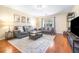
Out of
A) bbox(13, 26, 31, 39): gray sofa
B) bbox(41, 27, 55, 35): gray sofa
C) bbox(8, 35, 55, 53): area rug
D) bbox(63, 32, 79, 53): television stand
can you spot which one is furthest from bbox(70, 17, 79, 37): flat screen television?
bbox(13, 26, 31, 39): gray sofa

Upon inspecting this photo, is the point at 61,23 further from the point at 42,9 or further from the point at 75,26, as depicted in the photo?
the point at 42,9

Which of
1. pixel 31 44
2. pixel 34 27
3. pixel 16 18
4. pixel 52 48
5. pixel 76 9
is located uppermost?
pixel 76 9

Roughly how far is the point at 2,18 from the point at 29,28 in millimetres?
709

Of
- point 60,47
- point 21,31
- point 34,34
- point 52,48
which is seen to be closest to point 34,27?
point 34,34

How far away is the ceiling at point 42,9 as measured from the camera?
2125mm

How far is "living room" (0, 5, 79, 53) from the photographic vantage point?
7.11 feet

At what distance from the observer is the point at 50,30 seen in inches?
91.6

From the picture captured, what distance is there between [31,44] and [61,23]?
3.09 feet

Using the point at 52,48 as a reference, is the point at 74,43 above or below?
above

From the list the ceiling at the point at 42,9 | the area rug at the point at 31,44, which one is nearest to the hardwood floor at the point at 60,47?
the area rug at the point at 31,44

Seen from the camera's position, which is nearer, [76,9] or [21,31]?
[76,9]

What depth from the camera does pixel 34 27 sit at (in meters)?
2.28
